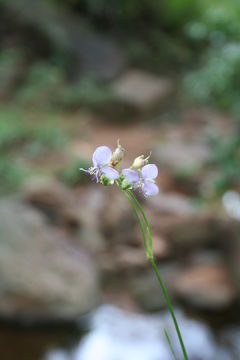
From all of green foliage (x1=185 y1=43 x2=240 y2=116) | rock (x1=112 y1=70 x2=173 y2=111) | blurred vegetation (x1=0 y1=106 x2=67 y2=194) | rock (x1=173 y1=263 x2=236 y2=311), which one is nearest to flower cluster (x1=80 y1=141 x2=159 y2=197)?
green foliage (x1=185 y1=43 x2=240 y2=116)

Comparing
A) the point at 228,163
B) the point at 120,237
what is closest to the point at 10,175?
the point at 120,237

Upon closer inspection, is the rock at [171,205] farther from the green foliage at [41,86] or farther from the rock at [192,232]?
the green foliage at [41,86]

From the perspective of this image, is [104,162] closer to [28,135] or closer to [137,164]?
[137,164]

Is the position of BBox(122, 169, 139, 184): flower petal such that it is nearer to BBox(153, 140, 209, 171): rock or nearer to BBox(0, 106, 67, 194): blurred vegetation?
BBox(0, 106, 67, 194): blurred vegetation

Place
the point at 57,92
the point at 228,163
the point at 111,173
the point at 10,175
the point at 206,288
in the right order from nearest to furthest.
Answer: the point at 111,173, the point at 206,288, the point at 228,163, the point at 10,175, the point at 57,92

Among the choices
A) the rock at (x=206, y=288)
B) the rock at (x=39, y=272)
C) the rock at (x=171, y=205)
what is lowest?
the rock at (x=206, y=288)

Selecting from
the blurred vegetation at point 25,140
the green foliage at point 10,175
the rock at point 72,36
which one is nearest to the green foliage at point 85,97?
the blurred vegetation at point 25,140
